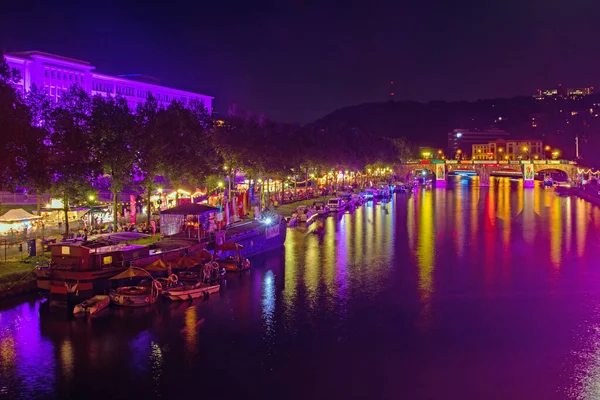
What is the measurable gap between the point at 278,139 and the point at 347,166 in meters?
30.6

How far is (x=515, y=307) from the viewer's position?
3014 cm

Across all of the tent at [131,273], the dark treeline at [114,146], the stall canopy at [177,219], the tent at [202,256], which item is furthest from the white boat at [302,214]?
the tent at [131,273]

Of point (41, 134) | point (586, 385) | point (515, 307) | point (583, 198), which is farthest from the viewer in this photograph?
point (583, 198)

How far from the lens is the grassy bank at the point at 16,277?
29.1 m

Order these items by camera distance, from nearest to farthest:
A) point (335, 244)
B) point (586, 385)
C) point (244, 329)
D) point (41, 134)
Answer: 1. point (586, 385)
2. point (244, 329)
3. point (41, 134)
4. point (335, 244)

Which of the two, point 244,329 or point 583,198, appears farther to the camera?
point 583,198

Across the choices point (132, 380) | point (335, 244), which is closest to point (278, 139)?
point (335, 244)

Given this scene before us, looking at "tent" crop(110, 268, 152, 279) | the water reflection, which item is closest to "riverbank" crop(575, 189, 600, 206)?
the water reflection

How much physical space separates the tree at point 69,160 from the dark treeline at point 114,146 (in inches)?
2.4

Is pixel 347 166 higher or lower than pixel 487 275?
higher

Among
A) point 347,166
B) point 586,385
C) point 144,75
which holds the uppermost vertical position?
point 144,75

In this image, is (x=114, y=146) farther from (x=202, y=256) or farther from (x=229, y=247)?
(x=202, y=256)

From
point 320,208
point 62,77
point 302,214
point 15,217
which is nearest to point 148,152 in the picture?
point 15,217

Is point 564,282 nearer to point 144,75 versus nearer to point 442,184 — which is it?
point 442,184
